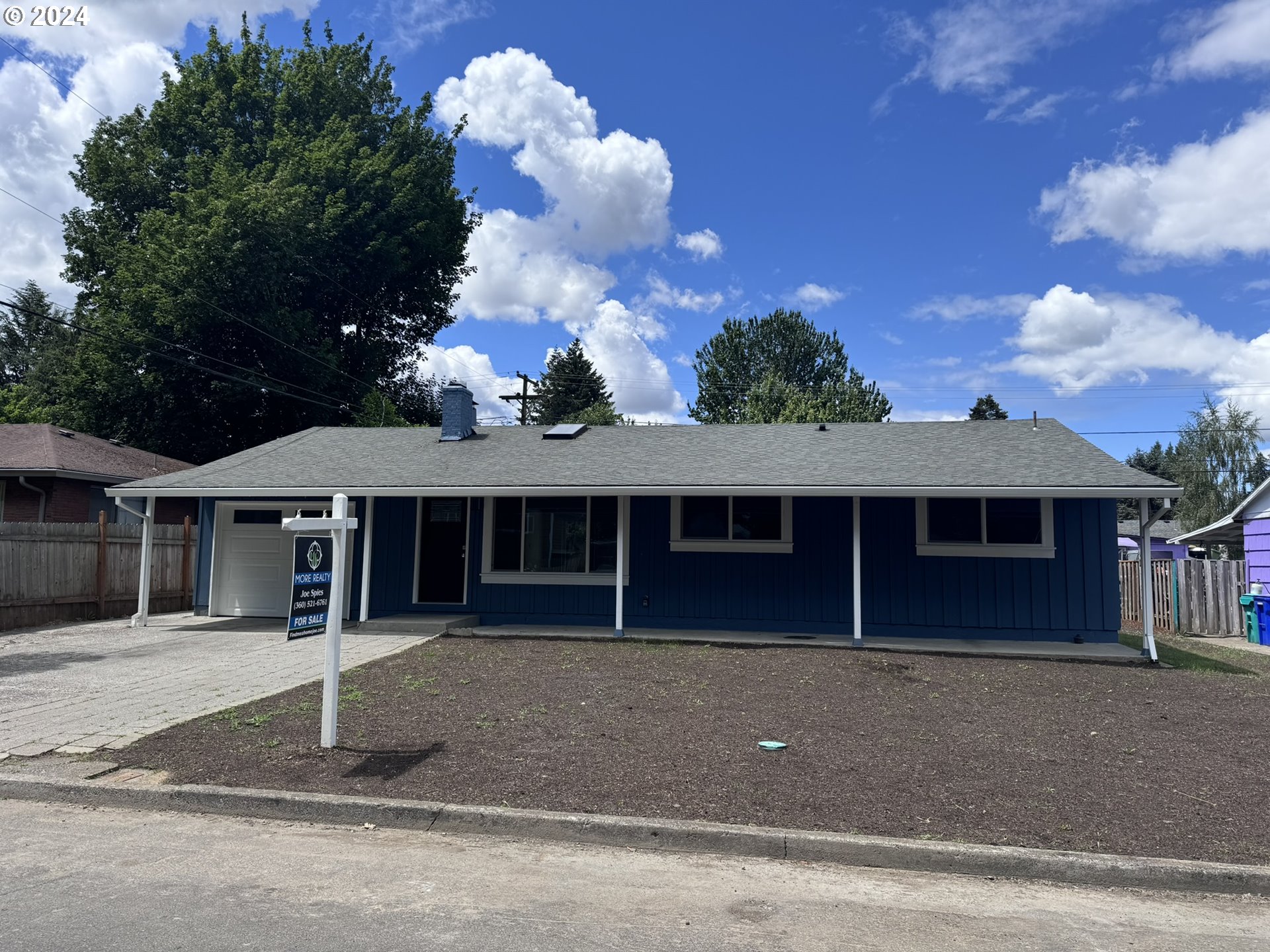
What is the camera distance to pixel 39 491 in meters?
17.8

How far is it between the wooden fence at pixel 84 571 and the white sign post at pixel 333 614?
31.9 feet

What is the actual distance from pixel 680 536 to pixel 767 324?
1228 inches

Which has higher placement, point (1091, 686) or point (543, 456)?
point (543, 456)

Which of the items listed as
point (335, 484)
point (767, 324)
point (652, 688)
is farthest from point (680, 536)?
point (767, 324)

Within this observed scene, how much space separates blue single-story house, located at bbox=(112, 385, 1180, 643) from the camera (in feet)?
38.0

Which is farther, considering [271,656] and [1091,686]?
[271,656]

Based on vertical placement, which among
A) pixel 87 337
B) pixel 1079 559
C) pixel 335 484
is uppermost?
pixel 87 337

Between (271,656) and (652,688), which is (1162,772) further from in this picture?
(271,656)

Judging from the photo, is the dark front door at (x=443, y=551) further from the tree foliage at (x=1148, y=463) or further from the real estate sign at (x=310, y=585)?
the tree foliage at (x=1148, y=463)

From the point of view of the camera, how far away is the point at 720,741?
6.53 meters

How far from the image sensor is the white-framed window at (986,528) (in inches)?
457

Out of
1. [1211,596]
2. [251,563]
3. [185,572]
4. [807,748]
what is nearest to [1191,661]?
[1211,596]

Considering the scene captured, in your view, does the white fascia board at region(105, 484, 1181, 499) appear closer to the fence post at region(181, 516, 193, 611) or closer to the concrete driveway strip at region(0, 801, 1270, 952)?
the fence post at region(181, 516, 193, 611)

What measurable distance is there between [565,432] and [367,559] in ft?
14.6
